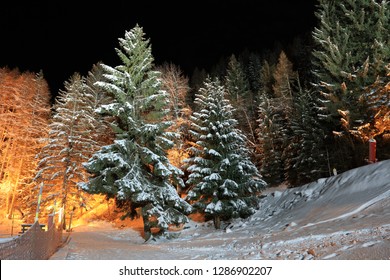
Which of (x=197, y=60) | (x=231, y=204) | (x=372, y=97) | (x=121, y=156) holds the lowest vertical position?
(x=231, y=204)

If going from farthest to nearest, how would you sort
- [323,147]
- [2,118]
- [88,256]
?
[2,118] → [323,147] → [88,256]

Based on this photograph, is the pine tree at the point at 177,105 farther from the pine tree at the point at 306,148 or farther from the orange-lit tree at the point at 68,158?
the pine tree at the point at 306,148

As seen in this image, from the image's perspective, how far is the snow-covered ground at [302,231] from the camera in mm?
8479

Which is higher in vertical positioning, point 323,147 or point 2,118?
point 2,118

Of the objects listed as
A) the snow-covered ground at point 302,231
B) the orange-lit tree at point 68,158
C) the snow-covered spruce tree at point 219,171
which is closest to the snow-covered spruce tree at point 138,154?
the snow-covered spruce tree at point 219,171

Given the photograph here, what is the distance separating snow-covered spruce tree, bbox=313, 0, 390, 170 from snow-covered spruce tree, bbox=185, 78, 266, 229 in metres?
7.02

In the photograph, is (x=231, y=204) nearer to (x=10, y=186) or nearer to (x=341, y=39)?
(x=341, y=39)

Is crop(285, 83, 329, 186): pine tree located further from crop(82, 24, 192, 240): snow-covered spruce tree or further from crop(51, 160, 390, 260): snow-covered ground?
crop(82, 24, 192, 240): snow-covered spruce tree

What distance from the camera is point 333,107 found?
75.3ft

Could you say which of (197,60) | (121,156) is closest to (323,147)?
(121,156)

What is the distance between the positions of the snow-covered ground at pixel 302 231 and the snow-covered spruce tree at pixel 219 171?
118cm

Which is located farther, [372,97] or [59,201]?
[59,201]

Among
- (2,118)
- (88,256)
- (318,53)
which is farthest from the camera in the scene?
(2,118)

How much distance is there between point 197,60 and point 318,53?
87501 mm
